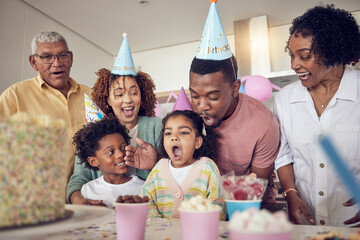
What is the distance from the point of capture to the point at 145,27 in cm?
354

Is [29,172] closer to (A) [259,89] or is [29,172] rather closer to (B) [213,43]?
(B) [213,43]

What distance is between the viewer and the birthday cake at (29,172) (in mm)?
562

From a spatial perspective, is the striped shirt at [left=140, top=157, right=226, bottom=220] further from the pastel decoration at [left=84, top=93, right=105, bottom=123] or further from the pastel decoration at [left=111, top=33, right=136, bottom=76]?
the pastel decoration at [left=111, top=33, right=136, bottom=76]

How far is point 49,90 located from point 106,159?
2.50 feet

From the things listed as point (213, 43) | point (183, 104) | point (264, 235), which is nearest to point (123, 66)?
point (183, 104)

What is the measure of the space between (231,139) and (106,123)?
0.58 meters

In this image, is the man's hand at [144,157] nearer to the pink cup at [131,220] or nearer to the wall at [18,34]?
the pink cup at [131,220]

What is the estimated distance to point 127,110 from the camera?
4.87 feet

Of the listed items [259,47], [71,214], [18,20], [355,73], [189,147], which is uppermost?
[18,20]

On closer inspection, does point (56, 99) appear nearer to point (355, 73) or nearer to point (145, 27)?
point (355, 73)

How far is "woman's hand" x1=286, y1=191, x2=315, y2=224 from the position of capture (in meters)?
1.18

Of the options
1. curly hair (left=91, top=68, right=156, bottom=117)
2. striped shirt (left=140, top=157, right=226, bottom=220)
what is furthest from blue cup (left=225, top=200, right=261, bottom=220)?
curly hair (left=91, top=68, right=156, bottom=117)

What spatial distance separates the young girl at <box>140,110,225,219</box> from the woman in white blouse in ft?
1.09

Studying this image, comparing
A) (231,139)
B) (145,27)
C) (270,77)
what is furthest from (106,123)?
(145,27)
